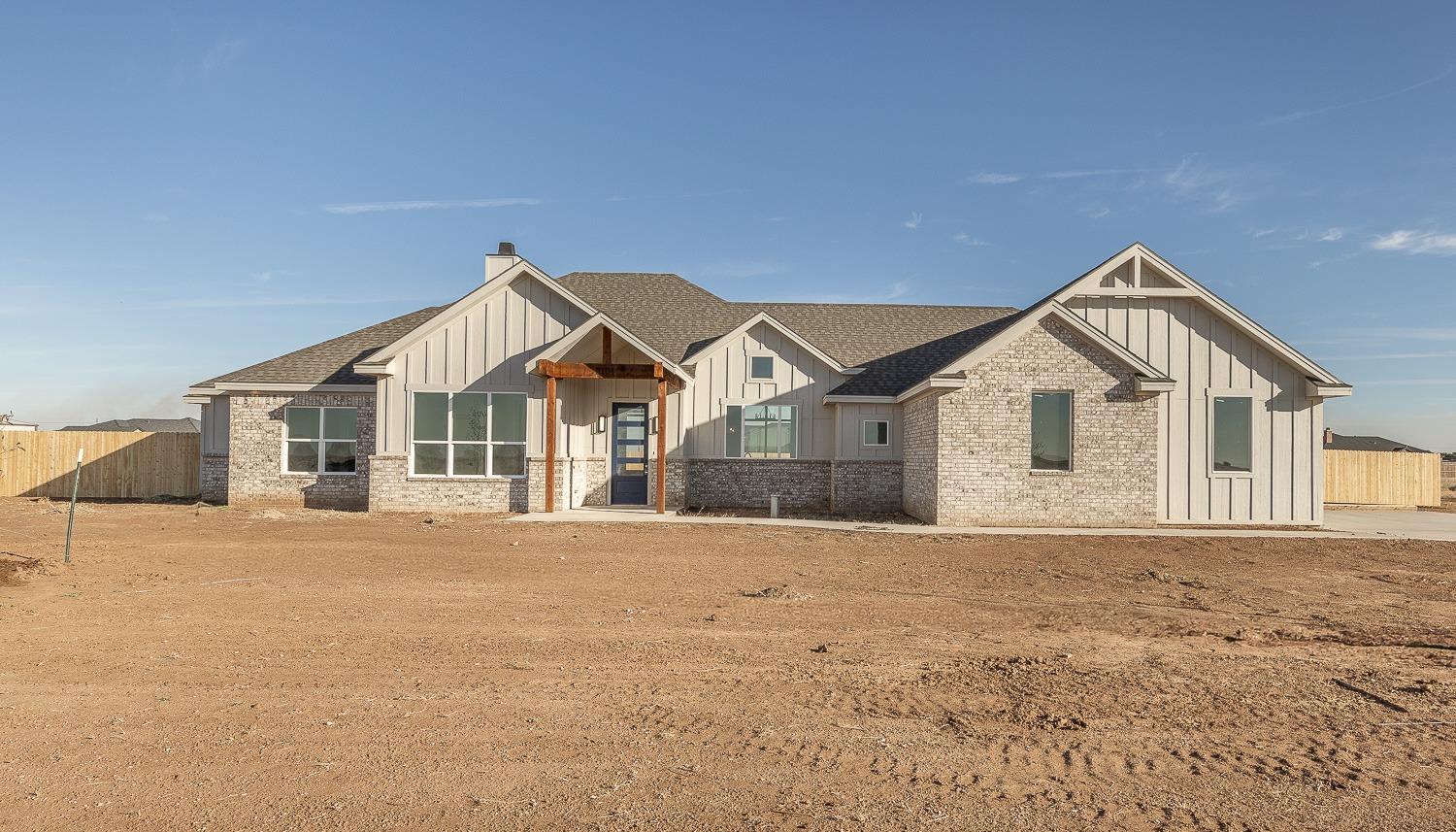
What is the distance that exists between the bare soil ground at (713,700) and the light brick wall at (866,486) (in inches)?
410

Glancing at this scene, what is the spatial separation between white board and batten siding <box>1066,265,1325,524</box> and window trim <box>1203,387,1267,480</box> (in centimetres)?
2

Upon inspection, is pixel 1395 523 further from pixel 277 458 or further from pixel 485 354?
pixel 277 458

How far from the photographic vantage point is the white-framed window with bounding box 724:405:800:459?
22000 mm

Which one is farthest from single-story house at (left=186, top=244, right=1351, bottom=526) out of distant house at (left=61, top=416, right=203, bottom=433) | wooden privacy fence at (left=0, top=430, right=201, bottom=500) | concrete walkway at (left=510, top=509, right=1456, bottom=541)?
distant house at (left=61, top=416, right=203, bottom=433)

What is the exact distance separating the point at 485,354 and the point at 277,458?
244 inches

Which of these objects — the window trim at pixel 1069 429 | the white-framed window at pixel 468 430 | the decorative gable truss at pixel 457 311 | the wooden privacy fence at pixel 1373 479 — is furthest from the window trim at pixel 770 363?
the wooden privacy fence at pixel 1373 479

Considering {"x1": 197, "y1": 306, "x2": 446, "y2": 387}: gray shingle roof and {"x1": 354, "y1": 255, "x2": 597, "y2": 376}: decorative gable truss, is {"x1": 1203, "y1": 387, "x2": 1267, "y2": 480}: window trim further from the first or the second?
{"x1": 197, "y1": 306, "x2": 446, "y2": 387}: gray shingle roof

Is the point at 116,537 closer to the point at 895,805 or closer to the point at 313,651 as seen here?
the point at 313,651

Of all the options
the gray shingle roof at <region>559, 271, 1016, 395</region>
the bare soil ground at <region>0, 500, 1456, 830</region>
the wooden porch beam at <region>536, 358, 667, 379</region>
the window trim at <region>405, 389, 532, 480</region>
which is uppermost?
the gray shingle roof at <region>559, 271, 1016, 395</region>

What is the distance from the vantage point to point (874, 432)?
862 inches

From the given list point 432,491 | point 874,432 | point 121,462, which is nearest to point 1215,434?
point 874,432

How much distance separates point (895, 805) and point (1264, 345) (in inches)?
715

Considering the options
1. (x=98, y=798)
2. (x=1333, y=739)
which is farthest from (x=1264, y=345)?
(x=98, y=798)

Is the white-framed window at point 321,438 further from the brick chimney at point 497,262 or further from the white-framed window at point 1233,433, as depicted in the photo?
the white-framed window at point 1233,433
